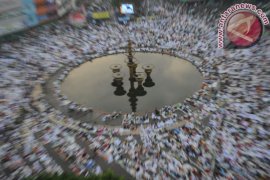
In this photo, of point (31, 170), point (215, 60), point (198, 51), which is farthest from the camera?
point (198, 51)

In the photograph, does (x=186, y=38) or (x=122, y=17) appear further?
(x=122, y=17)

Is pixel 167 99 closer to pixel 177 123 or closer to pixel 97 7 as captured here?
pixel 177 123

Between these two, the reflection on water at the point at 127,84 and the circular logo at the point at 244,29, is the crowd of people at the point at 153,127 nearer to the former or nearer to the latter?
the reflection on water at the point at 127,84

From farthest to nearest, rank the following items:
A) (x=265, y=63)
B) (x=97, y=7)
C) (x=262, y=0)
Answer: (x=97, y=7) < (x=262, y=0) < (x=265, y=63)

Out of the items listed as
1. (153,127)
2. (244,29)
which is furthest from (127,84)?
(244,29)

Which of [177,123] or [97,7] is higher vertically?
[97,7]

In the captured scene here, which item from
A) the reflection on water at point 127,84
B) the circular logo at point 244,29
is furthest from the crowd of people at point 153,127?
the circular logo at point 244,29

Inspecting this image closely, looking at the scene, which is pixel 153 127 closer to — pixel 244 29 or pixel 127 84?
pixel 127 84

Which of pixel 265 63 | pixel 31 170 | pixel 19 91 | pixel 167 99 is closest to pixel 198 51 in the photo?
pixel 265 63
